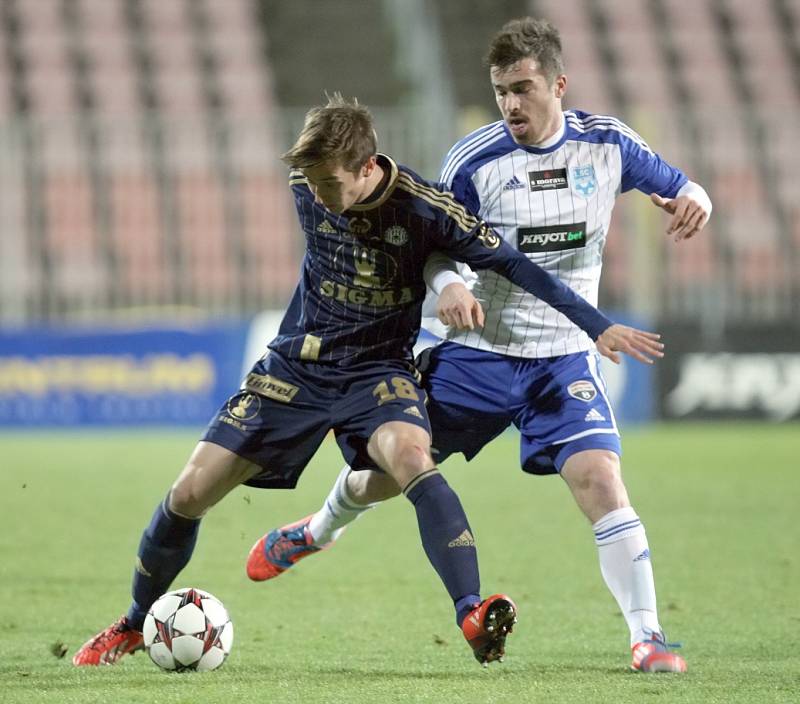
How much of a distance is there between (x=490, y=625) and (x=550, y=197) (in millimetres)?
1713

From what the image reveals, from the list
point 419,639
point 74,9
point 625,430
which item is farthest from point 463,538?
point 74,9

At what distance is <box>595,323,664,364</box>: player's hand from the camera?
4.75 m

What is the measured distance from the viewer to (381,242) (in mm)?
4941

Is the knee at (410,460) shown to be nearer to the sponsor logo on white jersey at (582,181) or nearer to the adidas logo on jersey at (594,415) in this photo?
the adidas logo on jersey at (594,415)

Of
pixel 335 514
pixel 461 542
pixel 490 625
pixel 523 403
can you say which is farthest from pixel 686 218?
pixel 335 514

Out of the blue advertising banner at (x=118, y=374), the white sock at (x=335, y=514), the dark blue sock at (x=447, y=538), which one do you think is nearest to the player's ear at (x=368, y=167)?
the dark blue sock at (x=447, y=538)

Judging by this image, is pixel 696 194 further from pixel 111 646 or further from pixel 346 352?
pixel 111 646

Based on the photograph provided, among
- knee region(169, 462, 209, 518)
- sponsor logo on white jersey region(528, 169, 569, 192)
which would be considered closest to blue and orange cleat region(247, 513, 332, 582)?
knee region(169, 462, 209, 518)

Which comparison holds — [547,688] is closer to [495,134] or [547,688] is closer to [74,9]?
[495,134]

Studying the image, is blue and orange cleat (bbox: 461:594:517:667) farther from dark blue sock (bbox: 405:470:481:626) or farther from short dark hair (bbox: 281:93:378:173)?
short dark hair (bbox: 281:93:378:173)

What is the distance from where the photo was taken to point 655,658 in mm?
4613

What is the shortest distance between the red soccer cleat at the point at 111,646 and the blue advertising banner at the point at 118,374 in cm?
930

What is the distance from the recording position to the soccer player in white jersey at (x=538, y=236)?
5.11 meters

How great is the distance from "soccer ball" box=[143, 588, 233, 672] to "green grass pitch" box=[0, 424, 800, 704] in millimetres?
75
